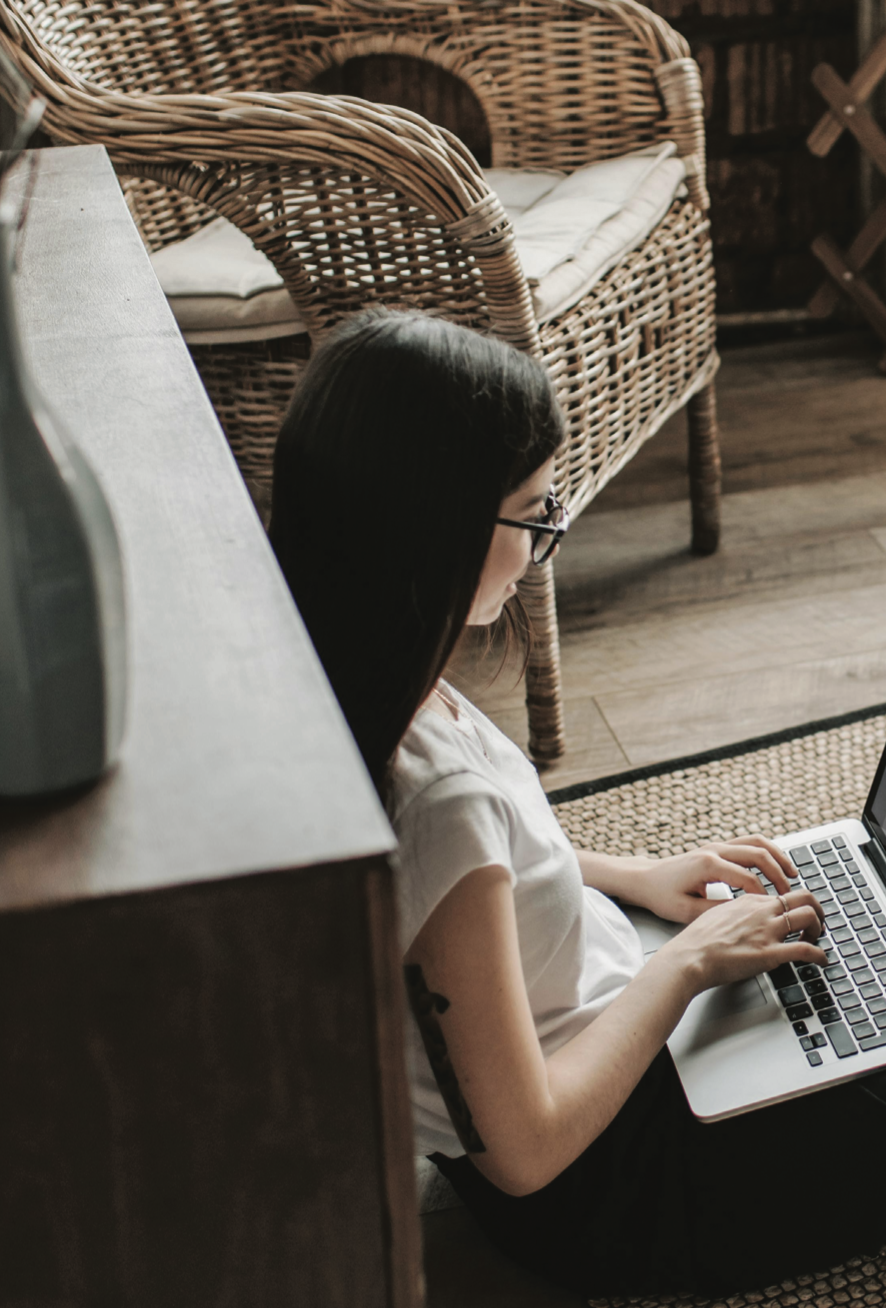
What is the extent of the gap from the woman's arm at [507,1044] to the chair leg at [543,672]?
607mm

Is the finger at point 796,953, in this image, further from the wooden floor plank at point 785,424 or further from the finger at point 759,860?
the wooden floor plank at point 785,424

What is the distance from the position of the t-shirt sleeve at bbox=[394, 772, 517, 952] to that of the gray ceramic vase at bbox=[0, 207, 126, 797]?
244mm

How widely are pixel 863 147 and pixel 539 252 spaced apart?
1.28m

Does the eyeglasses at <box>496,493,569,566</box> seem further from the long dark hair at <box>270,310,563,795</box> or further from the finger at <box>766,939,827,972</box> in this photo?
the finger at <box>766,939,827,972</box>

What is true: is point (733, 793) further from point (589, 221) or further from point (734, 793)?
point (589, 221)

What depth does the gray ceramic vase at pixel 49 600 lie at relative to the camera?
1.05ft

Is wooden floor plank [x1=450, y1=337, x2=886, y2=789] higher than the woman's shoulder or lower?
lower

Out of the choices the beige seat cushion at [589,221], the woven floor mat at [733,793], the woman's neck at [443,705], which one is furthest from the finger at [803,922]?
the beige seat cushion at [589,221]

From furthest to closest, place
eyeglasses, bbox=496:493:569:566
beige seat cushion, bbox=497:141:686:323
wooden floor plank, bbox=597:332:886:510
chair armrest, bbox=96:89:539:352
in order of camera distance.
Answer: wooden floor plank, bbox=597:332:886:510 < beige seat cushion, bbox=497:141:686:323 < chair armrest, bbox=96:89:539:352 < eyeglasses, bbox=496:493:569:566

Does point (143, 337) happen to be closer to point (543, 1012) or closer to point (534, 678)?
point (543, 1012)

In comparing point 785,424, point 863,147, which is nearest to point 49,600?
point 785,424

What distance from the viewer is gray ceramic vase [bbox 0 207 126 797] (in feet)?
1.05

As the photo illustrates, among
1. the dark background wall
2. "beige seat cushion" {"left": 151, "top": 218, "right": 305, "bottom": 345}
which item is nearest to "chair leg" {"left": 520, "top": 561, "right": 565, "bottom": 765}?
"beige seat cushion" {"left": 151, "top": 218, "right": 305, "bottom": 345}

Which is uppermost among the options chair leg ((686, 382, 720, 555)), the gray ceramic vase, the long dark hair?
the gray ceramic vase
